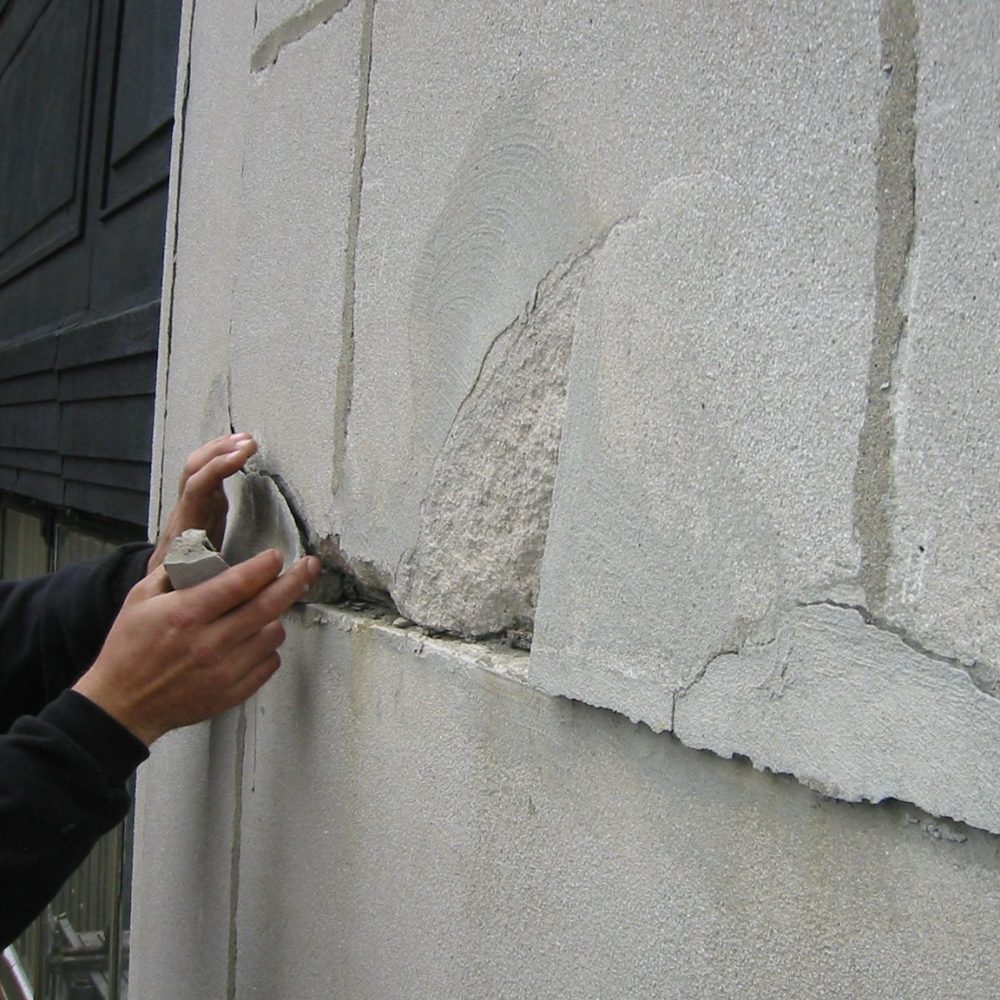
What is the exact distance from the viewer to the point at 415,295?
3.44ft

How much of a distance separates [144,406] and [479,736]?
1762 mm

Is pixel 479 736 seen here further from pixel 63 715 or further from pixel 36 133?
pixel 36 133

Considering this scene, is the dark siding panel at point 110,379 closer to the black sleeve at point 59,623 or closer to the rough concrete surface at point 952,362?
the black sleeve at point 59,623

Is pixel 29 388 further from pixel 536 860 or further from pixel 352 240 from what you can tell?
pixel 536 860

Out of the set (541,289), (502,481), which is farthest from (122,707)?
→ (541,289)

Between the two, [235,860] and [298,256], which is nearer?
[298,256]

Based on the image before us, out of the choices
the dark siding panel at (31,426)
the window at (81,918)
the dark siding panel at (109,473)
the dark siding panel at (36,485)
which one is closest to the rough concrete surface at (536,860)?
the dark siding panel at (109,473)

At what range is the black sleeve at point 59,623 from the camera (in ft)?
4.96

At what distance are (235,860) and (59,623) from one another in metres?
0.46

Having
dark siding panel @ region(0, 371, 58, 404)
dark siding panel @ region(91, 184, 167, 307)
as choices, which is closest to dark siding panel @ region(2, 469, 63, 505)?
dark siding panel @ region(0, 371, 58, 404)

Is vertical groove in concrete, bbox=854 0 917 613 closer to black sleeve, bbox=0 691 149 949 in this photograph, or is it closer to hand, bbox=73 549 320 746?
hand, bbox=73 549 320 746

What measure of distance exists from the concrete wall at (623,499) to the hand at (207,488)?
1.8 inches

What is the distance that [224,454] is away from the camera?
1333mm

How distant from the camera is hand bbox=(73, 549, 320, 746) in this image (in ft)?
3.77
